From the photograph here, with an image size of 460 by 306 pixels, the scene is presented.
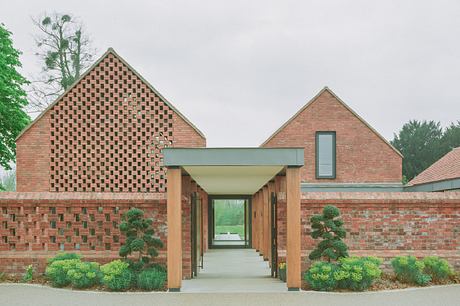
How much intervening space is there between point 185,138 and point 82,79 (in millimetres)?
4007

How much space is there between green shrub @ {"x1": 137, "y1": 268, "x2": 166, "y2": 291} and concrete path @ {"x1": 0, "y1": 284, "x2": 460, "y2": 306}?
378 millimetres

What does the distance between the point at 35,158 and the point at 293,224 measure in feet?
38.1

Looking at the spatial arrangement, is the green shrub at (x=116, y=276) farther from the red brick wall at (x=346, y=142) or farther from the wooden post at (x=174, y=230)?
the red brick wall at (x=346, y=142)

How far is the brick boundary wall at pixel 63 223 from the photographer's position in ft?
51.1

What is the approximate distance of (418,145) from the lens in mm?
53562

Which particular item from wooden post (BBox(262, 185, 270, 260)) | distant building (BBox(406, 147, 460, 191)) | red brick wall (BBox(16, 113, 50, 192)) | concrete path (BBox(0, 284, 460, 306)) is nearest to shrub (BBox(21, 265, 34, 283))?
concrete path (BBox(0, 284, 460, 306))

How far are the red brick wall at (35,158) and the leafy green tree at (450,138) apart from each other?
36690 mm

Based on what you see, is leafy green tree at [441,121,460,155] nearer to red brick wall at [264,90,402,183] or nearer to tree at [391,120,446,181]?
tree at [391,120,446,181]

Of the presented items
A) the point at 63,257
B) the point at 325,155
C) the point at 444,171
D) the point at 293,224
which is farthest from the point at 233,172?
the point at 325,155

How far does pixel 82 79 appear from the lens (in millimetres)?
22672

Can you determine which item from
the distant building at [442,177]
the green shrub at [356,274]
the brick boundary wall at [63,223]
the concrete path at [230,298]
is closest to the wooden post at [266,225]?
the brick boundary wall at [63,223]

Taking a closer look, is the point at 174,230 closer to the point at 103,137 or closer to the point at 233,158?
the point at 233,158

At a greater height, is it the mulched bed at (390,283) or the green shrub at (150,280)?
the green shrub at (150,280)

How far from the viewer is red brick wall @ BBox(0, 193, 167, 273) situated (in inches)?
613
